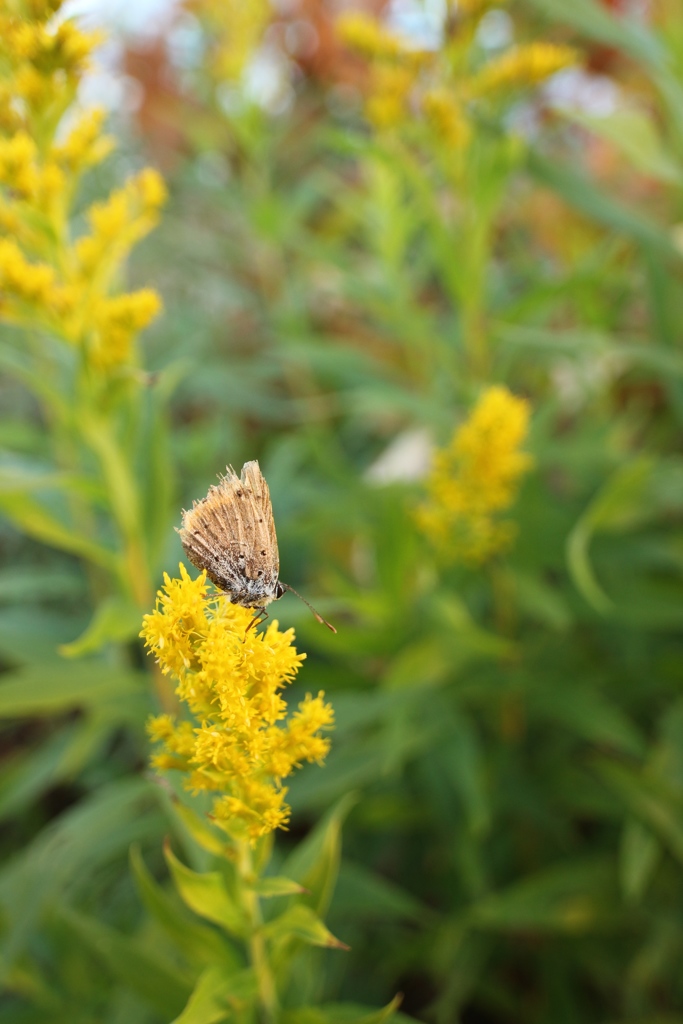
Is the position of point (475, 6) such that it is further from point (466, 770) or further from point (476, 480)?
point (466, 770)

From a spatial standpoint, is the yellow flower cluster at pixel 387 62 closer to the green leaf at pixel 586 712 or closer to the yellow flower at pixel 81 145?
the yellow flower at pixel 81 145

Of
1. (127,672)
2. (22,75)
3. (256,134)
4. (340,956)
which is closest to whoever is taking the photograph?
(22,75)

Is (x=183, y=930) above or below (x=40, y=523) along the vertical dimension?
below

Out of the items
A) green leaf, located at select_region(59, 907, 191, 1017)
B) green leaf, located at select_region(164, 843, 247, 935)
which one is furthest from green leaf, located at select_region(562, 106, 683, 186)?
green leaf, located at select_region(59, 907, 191, 1017)

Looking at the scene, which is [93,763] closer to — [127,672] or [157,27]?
[127,672]

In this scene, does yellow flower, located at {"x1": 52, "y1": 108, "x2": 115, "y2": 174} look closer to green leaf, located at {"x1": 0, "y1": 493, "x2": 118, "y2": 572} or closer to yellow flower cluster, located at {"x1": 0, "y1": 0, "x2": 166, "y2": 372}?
yellow flower cluster, located at {"x1": 0, "y1": 0, "x2": 166, "y2": 372}

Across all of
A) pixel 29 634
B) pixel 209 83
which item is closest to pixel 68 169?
pixel 29 634

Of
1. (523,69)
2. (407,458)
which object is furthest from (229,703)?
(407,458)
